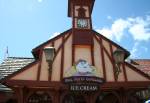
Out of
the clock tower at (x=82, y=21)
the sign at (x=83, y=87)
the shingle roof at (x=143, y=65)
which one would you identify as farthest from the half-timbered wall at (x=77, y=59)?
the shingle roof at (x=143, y=65)

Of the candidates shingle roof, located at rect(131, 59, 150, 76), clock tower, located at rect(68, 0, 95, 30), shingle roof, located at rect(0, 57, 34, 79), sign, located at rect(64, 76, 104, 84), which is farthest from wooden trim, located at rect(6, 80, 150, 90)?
shingle roof, located at rect(131, 59, 150, 76)

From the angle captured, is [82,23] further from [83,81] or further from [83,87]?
[83,87]

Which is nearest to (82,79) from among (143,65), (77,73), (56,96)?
(77,73)

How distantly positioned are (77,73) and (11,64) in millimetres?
6274

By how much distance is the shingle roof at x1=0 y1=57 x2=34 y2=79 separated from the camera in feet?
57.0

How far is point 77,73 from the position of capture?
13.6 m

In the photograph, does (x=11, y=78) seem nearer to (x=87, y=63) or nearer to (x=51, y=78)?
(x=51, y=78)

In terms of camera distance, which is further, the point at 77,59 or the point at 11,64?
the point at 11,64

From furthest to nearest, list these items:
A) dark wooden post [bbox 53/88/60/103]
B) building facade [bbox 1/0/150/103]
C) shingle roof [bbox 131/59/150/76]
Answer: shingle roof [bbox 131/59/150/76]
dark wooden post [bbox 53/88/60/103]
building facade [bbox 1/0/150/103]

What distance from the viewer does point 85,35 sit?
14.8 m

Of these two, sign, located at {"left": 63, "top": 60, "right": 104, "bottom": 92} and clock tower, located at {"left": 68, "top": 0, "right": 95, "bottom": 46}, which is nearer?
sign, located at {"left": 63, "top": 60, "right": 104, "bottom": 92}

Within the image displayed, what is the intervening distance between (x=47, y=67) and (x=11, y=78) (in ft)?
5.64

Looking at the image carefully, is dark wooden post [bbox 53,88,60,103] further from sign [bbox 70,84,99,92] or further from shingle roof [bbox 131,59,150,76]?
shingle roof [bbox 131,59,150,76]

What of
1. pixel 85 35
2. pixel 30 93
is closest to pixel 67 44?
pixel 85 35
